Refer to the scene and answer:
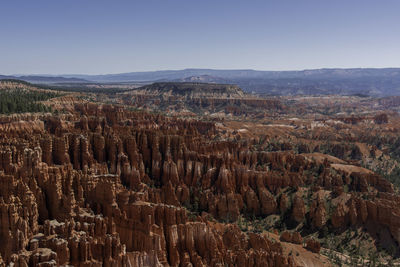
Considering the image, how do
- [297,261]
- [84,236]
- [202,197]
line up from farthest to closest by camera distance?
[202,197]
[297,261]
[84,236]

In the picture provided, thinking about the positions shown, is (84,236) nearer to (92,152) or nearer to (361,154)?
(92,152)

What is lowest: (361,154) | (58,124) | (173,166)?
(361,154)

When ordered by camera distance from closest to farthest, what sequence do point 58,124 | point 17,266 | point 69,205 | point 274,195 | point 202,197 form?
point 17,266 < point 69,205 < point 202,197 < point 274,195 < point 58,124

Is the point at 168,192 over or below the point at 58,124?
below

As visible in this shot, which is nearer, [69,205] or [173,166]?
[69,205]

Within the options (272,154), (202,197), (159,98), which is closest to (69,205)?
(202,197)

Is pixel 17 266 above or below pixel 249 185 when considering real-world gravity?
above

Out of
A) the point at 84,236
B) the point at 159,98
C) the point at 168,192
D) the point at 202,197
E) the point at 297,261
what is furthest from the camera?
Result: the point at 159,98

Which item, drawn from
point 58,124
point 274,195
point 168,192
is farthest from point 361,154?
point 58,124

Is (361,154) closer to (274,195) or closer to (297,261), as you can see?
(274,195)
